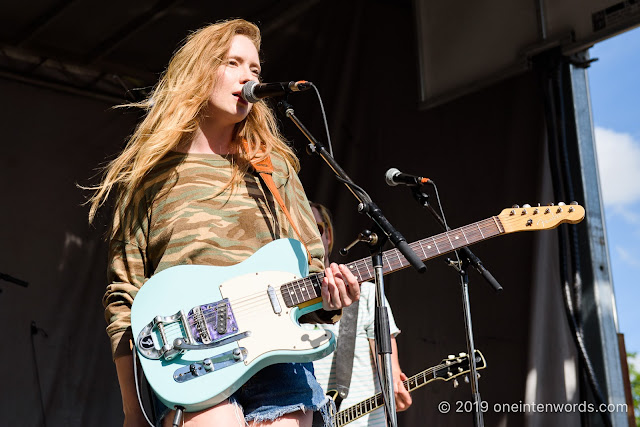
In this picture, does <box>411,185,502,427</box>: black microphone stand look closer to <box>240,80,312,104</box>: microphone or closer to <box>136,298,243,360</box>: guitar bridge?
<box>240,80,312,104</box>: microphone

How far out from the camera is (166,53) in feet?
20.4

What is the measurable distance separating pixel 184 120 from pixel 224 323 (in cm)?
74

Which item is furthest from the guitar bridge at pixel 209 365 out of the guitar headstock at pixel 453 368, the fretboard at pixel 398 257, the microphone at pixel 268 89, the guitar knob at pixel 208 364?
the guitar headstock at pixel 453 368

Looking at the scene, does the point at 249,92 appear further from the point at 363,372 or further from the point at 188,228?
the point at 363,372

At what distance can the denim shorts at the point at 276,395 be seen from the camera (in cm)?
199

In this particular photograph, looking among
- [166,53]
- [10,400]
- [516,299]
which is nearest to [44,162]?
[166,53]

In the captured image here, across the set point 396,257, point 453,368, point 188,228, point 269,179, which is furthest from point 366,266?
point 453,368

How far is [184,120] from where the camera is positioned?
7.87 ft

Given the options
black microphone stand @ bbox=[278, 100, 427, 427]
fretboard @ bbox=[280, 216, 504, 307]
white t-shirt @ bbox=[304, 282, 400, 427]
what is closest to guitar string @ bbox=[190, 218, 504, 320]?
fretboard @ bbox=[280, 216, 504, 307]

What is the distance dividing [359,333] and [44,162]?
11.9 ft

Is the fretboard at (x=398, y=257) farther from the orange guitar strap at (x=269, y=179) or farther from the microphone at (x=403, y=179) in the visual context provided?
the microphone at (x=403, y=179)

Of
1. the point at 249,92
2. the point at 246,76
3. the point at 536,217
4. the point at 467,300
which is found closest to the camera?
the point at 249,92

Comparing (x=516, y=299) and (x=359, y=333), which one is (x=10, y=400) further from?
(x=516, y=299)

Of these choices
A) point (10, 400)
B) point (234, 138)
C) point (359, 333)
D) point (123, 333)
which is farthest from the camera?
point (10, 400)
